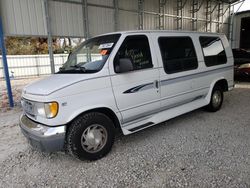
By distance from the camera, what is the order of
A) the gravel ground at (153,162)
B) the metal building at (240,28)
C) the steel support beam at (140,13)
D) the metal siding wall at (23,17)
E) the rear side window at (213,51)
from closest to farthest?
the gravel ground at (153,162) → the rear side window at (213,51) → the metal siding wall at (23,17) → the steel support beam at (140,13) → the metal building at (240,28)

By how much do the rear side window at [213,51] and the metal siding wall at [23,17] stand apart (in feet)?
17.6

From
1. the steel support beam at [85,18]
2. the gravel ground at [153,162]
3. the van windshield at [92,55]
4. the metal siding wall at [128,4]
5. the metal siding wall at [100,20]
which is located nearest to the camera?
the gravel ground at [153,162]

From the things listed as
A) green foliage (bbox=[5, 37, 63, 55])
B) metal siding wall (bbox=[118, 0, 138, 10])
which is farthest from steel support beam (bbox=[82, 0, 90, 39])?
green foliage (bbox=[5, 37, 63, 55])

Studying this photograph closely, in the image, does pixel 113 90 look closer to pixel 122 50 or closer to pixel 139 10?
pixel 122 50

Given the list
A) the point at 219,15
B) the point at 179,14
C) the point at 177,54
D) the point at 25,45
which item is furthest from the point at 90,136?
the point at 25,45

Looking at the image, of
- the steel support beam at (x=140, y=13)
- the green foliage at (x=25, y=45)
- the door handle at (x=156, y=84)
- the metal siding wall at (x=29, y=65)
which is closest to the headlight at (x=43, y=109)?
the door handle at (x=156, y=84)

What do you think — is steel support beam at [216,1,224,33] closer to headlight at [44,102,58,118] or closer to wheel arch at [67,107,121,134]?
wheel arch at [67,107,121,134]

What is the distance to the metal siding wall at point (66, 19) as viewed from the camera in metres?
6.99

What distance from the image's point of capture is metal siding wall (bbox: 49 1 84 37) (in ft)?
22.9

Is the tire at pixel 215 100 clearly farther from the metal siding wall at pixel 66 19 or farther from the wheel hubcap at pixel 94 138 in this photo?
the metal siding wall at pixel 66 19

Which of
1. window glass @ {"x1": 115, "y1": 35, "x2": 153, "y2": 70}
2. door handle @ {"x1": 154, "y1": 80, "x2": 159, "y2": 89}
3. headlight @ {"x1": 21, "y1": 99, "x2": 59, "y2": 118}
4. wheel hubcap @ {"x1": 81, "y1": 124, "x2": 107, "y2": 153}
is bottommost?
wheel hubcap @ {"x1": 81, "y1": 124, "x2": 107, "y2": 153}

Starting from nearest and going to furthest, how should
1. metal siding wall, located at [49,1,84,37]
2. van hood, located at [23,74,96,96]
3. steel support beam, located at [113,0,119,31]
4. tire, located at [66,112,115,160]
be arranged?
van hood, located at [23,74,96,96] → tire, located at [66,112,115,160] → metal siding wall, located at [49,1,84,37] → steel support beam, located at [113,0,119,31]

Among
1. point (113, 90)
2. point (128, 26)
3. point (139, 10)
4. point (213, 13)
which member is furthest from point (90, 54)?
point (213, 13)

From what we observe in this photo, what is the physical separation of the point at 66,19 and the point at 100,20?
1.63 m
